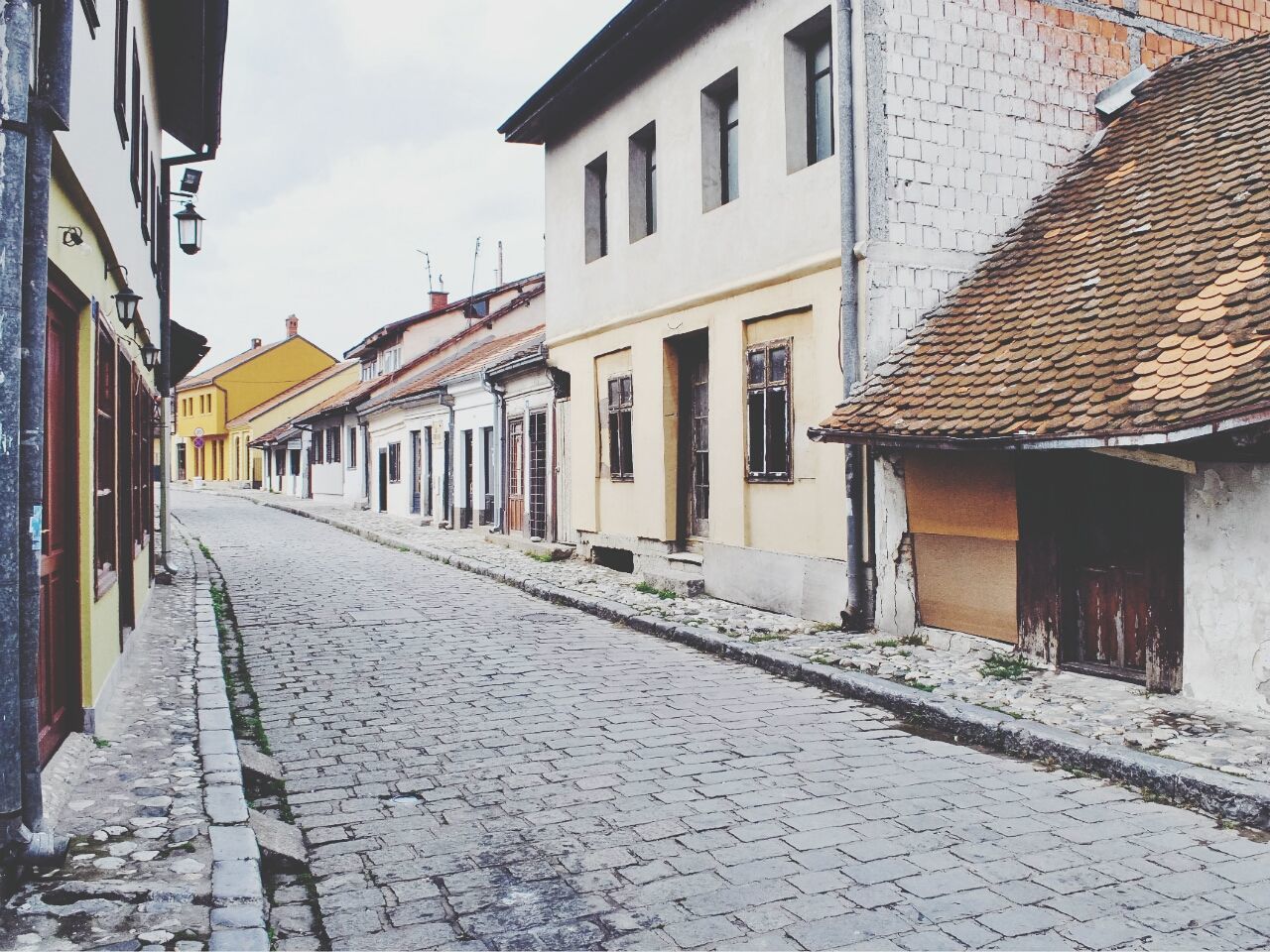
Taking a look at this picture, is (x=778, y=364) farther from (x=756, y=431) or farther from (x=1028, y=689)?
(x=1028, y=689)

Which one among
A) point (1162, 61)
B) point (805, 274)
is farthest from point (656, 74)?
point (1162, 61)

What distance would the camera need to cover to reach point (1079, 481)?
7.47 m

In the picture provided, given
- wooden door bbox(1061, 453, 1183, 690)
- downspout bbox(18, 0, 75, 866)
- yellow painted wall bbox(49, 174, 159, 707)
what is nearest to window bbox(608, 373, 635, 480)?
wooden door bbox(1061, 453, 1183, 690)

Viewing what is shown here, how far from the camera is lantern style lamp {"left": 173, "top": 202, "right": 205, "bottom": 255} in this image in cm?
1255

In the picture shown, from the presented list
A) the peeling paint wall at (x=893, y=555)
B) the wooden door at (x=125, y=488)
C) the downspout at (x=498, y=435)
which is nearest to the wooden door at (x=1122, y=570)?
the peeling paint wall at (x=893, y=555)

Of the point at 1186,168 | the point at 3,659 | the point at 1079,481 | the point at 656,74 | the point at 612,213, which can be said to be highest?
the point at 656,74

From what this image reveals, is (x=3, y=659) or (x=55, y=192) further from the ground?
(x=55, y=192)

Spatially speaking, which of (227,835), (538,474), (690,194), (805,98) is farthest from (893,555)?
(538,474)

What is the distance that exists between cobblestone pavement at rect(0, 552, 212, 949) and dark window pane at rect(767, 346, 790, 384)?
6.36 metres

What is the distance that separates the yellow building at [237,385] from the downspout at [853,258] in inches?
2159

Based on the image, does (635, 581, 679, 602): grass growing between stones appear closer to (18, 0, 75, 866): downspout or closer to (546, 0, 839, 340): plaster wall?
(546, 0, 839, 340): plaster wall

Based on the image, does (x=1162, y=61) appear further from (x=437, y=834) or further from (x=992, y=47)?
→ (x=437, y=834)

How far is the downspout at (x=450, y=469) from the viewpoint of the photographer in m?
24.2

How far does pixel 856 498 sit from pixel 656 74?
6659 mm
